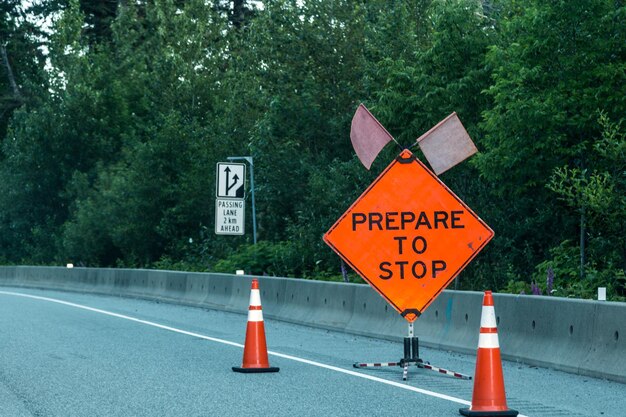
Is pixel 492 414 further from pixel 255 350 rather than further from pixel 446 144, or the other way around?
pixel 446 144

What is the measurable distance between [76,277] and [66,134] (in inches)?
647

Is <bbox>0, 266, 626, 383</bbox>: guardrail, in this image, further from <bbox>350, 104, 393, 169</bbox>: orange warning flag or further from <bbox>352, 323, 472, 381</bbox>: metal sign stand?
<bbox>350, 104, 393, 169</bbox>: orange warning flag

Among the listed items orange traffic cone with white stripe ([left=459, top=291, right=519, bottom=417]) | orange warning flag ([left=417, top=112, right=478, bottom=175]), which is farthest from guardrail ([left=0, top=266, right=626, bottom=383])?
orange traffic cone with white stripe ([left=459, top=291, right=519, bottom=417])

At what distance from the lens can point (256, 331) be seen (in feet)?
42.1

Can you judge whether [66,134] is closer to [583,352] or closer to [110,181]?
[110,181]

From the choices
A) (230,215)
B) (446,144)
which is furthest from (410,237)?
(230,215)

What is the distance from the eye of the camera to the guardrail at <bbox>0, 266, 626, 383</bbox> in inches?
490

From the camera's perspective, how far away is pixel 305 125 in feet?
112

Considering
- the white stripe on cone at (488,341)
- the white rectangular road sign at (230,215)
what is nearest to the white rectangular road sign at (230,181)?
the white rectangular road sign at (230,215)

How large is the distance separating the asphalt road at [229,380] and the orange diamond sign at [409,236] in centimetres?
96

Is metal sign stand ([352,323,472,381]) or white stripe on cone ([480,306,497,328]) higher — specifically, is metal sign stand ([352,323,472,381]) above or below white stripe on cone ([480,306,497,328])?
below

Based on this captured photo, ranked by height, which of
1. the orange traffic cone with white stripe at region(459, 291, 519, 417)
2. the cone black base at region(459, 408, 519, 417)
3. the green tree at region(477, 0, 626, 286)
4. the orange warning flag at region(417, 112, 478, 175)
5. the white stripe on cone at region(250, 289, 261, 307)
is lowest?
the cone black base at region(459, 408, 519, 417)

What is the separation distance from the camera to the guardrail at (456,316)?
12438 mm

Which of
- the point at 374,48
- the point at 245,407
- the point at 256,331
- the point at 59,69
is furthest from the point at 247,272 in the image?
the point at 59,69
